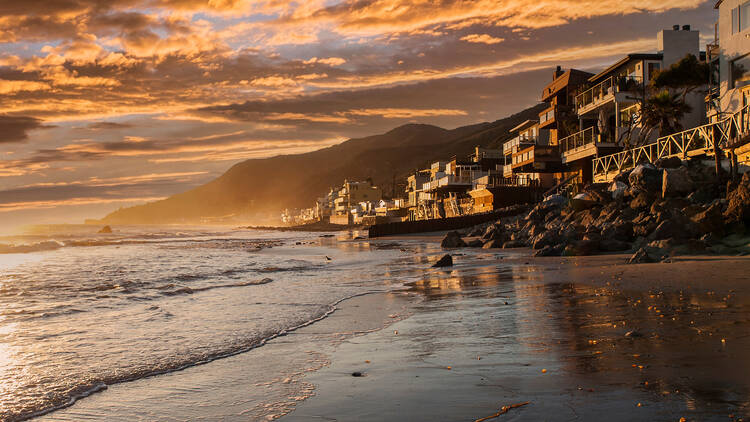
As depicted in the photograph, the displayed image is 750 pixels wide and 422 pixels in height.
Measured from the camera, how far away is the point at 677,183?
2536 centimetres

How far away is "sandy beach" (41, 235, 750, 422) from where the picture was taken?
5398 mm

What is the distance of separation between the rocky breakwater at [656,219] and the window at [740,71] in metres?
8.89

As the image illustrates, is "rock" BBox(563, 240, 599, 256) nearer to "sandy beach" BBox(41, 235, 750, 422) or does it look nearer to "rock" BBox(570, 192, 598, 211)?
"sandy beach" BBox(41, 235, 750, 422)

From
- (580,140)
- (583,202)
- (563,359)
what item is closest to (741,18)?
(583,202)

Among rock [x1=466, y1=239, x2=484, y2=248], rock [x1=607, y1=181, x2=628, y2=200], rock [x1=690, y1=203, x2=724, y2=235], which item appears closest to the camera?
rock [x1=690, y1=203, x2=724, y2=235]

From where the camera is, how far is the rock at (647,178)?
27547 millimetres

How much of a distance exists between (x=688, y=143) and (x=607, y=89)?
21.6 meters

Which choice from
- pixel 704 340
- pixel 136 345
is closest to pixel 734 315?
pixel 704 340

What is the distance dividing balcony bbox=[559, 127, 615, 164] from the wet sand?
36.7 metres

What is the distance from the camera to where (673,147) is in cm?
3281

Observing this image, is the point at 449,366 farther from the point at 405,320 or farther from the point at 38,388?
the point at 38,388

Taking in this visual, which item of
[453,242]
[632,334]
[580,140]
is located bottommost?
[453,242]

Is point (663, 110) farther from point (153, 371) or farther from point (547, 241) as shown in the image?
point (153, 371)

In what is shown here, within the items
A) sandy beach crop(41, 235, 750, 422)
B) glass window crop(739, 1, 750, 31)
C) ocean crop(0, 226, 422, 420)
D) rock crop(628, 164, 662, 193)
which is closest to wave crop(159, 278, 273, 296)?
ocean crop(0, 226, 422, 420)
